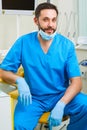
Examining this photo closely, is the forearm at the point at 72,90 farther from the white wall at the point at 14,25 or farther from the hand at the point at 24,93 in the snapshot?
the white wall at the point at 14,25

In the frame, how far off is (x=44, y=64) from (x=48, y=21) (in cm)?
32

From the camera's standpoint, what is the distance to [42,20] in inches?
79.5

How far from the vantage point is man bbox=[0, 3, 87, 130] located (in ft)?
6.34

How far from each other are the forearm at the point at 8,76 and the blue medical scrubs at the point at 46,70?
4 centimetres

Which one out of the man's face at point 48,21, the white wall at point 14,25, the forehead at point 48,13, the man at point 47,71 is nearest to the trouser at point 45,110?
the man at point 47,71

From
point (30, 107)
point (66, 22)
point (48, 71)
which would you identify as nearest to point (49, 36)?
point (48, 71)

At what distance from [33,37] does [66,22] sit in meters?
1.12

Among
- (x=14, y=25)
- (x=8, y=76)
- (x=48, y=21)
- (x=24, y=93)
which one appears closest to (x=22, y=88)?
(x=24, y=93)

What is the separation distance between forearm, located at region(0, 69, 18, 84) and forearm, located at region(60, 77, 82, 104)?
0.37 metres

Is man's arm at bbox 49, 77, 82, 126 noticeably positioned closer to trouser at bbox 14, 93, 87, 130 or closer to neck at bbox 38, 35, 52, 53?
trouser at bbox 14, 93, 87, 130

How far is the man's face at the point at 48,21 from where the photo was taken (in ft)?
6.55

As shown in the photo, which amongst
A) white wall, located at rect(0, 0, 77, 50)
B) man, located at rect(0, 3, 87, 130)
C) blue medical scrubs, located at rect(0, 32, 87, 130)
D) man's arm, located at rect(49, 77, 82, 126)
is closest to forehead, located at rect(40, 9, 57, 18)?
man, located at rect(0, 3, 87, 130)

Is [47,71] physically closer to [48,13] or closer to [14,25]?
[48,13]

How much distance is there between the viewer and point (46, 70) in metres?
2.02
